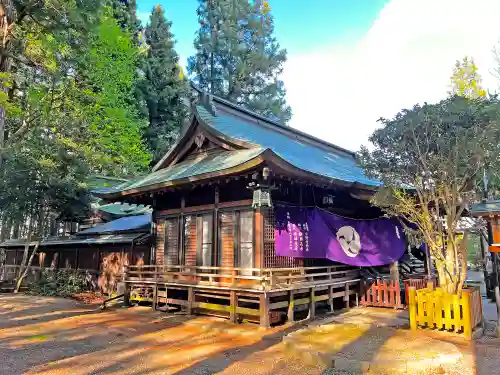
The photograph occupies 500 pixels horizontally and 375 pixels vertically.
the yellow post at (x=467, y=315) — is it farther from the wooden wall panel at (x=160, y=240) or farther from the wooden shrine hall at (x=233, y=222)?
the wooden wall panel at (x=160, y=240)

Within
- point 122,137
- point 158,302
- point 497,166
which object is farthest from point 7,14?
point 122,137

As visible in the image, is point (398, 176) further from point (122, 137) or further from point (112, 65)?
point (112, 65)

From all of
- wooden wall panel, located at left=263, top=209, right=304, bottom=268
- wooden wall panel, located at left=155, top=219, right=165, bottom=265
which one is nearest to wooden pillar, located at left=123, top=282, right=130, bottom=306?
wooden wall panel, located at left=155, top=219, right=165, bottom=265

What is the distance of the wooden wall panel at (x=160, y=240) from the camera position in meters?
13.8

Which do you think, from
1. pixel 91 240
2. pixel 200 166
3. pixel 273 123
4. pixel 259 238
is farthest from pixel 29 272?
pixel 259 238

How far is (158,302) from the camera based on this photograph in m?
12.7

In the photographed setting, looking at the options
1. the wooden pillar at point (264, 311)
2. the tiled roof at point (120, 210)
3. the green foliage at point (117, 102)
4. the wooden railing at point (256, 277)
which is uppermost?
the green foliage at point (117, 102)

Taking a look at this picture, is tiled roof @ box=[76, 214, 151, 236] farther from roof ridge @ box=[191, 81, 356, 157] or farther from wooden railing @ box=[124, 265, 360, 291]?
roof ridge @ box=[191, 81, 356, 157]

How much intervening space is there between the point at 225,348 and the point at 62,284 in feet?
44.1

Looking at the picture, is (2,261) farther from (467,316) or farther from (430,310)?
(467,316)

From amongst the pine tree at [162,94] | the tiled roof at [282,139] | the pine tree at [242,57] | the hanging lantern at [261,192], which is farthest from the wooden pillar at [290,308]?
the pine tree at [242,57]

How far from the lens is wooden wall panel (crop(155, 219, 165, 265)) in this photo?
13.8 meters

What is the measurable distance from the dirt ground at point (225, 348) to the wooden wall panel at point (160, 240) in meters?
3.39

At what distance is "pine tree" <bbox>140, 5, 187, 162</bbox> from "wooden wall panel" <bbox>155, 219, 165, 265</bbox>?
21.0 m
